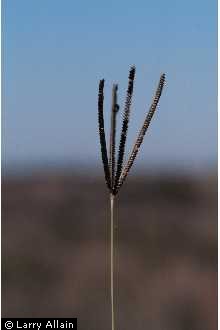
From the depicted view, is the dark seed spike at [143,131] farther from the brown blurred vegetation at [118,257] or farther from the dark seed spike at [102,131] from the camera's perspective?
the brown blurred vegetation at [118,257]

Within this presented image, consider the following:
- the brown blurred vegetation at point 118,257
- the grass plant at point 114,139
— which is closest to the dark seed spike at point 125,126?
the grass plant at point 114,139

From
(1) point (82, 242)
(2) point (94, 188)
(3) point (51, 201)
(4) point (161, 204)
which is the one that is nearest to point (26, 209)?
(3) point (51, 201)

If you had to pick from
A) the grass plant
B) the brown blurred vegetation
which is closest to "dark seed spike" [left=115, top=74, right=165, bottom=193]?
the grass plant

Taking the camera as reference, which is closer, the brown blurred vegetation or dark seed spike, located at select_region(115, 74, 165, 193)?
dark seed spike, located at select_region(115, 74, 165, 193)

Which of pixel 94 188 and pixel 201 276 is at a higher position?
pixel 94 188

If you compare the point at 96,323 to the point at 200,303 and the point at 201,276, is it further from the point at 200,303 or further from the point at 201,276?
the point at 201,276

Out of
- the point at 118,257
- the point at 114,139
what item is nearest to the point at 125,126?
the point at 114,139

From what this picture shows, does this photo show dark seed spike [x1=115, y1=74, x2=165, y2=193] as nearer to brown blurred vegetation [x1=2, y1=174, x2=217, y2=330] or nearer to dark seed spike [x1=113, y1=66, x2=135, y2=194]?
dark seed spike [x1=113, y1=66, x2=135, y2=194]

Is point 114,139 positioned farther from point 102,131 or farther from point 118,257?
point 118,257
